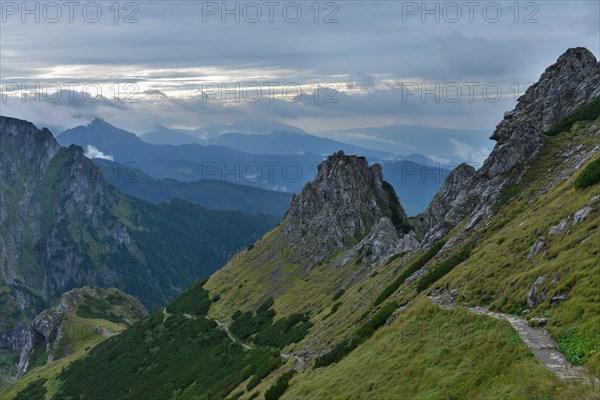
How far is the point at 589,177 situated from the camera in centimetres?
3862

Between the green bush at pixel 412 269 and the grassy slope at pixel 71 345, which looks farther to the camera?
the grassy slope at pixel 71 345

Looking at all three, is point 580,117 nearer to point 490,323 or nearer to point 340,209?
point 490,323

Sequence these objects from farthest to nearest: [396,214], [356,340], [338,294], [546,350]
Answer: [396,214] → [338,294] → [356,340] → [546,350]

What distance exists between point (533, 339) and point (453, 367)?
4.10 metres

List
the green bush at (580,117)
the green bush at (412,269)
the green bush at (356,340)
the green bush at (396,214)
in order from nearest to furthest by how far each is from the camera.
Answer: the green bush at (356,340), the green bush at (412,269), the green bush at (580,117), the green bush at (396,214)

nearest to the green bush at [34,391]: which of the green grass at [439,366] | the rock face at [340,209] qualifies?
the rock face at [340,209]

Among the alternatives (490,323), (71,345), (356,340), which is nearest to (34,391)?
(71,345)

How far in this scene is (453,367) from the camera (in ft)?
90.0

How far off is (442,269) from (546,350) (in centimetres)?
2055

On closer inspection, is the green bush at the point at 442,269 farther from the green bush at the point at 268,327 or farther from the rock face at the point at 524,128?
the green bush at the point at 268,327

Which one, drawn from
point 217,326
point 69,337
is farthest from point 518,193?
point 69,337

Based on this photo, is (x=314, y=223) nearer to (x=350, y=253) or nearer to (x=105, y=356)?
(x=350, y=253)

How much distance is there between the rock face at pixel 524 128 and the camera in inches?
2313

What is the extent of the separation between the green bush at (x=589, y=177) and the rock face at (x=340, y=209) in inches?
2924
